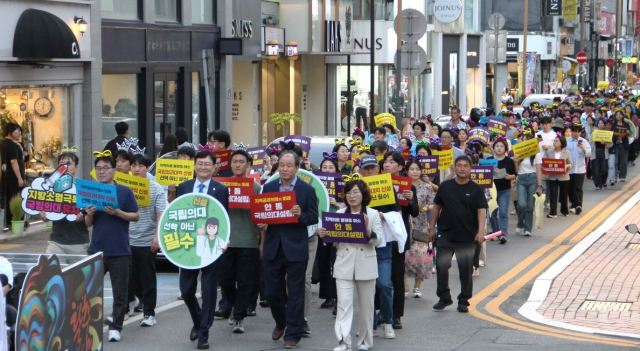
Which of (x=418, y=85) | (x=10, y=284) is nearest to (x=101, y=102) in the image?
(x=10, y=284)

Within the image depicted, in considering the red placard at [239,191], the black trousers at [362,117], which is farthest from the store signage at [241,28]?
the red placard at [239,191]

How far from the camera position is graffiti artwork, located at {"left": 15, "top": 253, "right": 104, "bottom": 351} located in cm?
615

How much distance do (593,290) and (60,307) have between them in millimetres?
8202

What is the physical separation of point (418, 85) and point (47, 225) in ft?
103

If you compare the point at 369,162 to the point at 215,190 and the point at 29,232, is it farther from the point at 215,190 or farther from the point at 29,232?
the point at 29,232

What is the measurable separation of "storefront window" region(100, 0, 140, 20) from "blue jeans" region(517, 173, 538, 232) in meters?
9.51

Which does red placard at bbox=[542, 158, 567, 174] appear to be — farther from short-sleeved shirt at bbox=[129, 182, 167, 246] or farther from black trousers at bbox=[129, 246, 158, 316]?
black trousers at bbox=[129, 246, 158, 316]

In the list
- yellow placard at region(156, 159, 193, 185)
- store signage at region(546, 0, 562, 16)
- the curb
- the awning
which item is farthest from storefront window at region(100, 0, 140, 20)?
store signage at region(546, 0, 562, 16)

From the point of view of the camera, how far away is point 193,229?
10391mm

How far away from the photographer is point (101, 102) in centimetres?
2159

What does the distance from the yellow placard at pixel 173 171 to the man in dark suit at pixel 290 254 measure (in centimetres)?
238

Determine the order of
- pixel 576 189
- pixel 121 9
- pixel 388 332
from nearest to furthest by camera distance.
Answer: pixel 388 332 → pixel 576 189 → pixel 121 9

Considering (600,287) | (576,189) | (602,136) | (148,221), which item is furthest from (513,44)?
(148,221)

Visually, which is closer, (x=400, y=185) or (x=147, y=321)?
(x=147, y=321)
